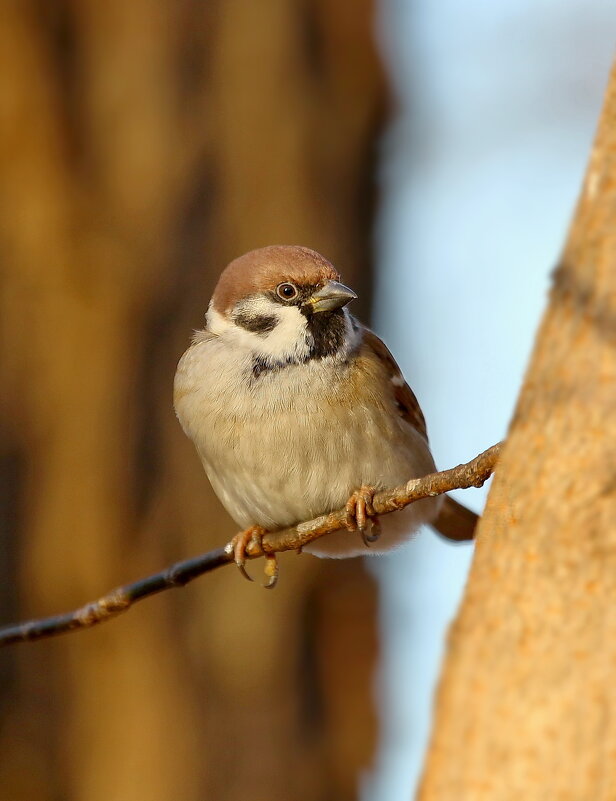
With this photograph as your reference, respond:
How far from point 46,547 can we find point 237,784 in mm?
1177

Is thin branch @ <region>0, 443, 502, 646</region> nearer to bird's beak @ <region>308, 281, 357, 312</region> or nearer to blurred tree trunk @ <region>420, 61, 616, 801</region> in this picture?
bird's beak @ <region>308, 281, 357, 312</region>

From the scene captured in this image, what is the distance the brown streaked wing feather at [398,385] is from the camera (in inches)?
144

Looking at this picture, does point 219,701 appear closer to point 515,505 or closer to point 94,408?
point 94,408

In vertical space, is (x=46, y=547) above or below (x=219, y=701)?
above

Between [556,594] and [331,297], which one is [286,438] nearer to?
[331,297]

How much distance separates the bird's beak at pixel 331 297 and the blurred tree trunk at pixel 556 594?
1999mm

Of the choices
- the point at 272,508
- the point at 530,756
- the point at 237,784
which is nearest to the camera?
the point at 530,756

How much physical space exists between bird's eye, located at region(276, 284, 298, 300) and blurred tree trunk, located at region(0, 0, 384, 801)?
3.87 feet

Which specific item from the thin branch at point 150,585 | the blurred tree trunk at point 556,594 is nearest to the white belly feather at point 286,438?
the thin branch at point 150,585

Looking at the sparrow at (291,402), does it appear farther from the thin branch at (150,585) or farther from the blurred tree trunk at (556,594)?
the blurred tree trunk at (556,594)

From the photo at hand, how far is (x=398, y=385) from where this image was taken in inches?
147

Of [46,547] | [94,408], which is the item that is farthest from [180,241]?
[46,547]

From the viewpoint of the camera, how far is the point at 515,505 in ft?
4.80

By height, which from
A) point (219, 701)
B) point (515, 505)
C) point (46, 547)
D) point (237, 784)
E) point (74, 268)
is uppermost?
point (74, 268)
